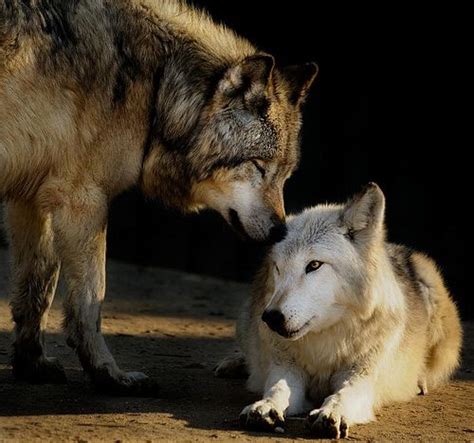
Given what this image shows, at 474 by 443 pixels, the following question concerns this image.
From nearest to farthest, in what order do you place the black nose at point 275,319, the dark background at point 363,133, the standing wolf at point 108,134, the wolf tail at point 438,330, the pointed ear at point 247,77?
1. the black nose at point 275,319
2. the standing wolf at point 108,134
3. the pointed ear at point 247,77
4. the wolf tail at point 438,330
5. the dark background at point 363,133

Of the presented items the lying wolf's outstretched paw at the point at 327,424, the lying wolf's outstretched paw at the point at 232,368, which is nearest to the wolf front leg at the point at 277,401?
the lying wolf's outstretched paw at the point at 327,424

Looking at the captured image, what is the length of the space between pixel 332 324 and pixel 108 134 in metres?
1.54

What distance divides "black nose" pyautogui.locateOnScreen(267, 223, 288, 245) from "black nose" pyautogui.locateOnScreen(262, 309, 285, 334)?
552 millimetres

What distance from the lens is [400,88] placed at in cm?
987

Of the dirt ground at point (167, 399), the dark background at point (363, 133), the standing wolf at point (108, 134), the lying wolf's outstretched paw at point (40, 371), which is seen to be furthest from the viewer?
the dark background at point (363, 133)

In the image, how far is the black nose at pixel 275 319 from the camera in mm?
5020

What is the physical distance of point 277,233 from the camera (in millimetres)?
5547

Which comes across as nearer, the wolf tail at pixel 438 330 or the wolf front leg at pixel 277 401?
the wolf front leg at pixel 277 401

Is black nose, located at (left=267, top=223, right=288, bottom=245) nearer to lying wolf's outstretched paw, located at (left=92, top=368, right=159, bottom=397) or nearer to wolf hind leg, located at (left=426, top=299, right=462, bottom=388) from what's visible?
lying wolf's outstretched paw, located at (left=92, top=368, right=159, bottom=397)

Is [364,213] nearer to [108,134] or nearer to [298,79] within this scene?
[298,79]

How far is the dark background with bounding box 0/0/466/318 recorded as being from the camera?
32.1ft

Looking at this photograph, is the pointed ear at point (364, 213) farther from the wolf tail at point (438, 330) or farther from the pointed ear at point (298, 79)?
the wolf tail at point (438, 330)

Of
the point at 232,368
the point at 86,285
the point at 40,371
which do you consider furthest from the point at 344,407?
the point at 40,371

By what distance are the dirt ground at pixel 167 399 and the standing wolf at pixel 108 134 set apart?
0.93 feet
